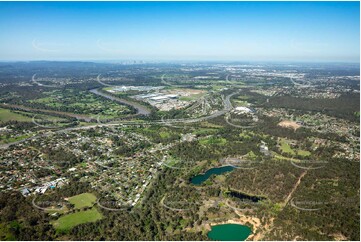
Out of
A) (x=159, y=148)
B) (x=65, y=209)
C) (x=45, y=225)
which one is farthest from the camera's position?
(x=159, y=148)

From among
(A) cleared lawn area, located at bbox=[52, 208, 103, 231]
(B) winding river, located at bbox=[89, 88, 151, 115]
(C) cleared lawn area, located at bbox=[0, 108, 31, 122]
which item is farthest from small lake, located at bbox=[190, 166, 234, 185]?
(C) cleared lawn area, located at bbox=[0, 108, 31, 122]

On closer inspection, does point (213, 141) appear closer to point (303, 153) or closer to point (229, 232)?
point (303, 153)

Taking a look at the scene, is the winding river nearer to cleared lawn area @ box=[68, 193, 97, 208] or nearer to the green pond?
cleared lawn area @ box=[68, 193, 97, 208]

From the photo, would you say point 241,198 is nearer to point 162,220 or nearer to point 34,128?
point 162,220

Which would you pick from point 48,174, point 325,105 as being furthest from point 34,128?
point 325,105

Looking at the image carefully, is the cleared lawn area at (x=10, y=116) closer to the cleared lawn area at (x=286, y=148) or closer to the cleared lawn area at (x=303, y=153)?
the cleared lawn area at (x=286, y=148)

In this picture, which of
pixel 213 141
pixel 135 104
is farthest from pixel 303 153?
pixel 135 104

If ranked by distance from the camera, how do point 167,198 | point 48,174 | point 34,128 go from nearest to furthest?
point 167,198
point 48,174
point 34,128
